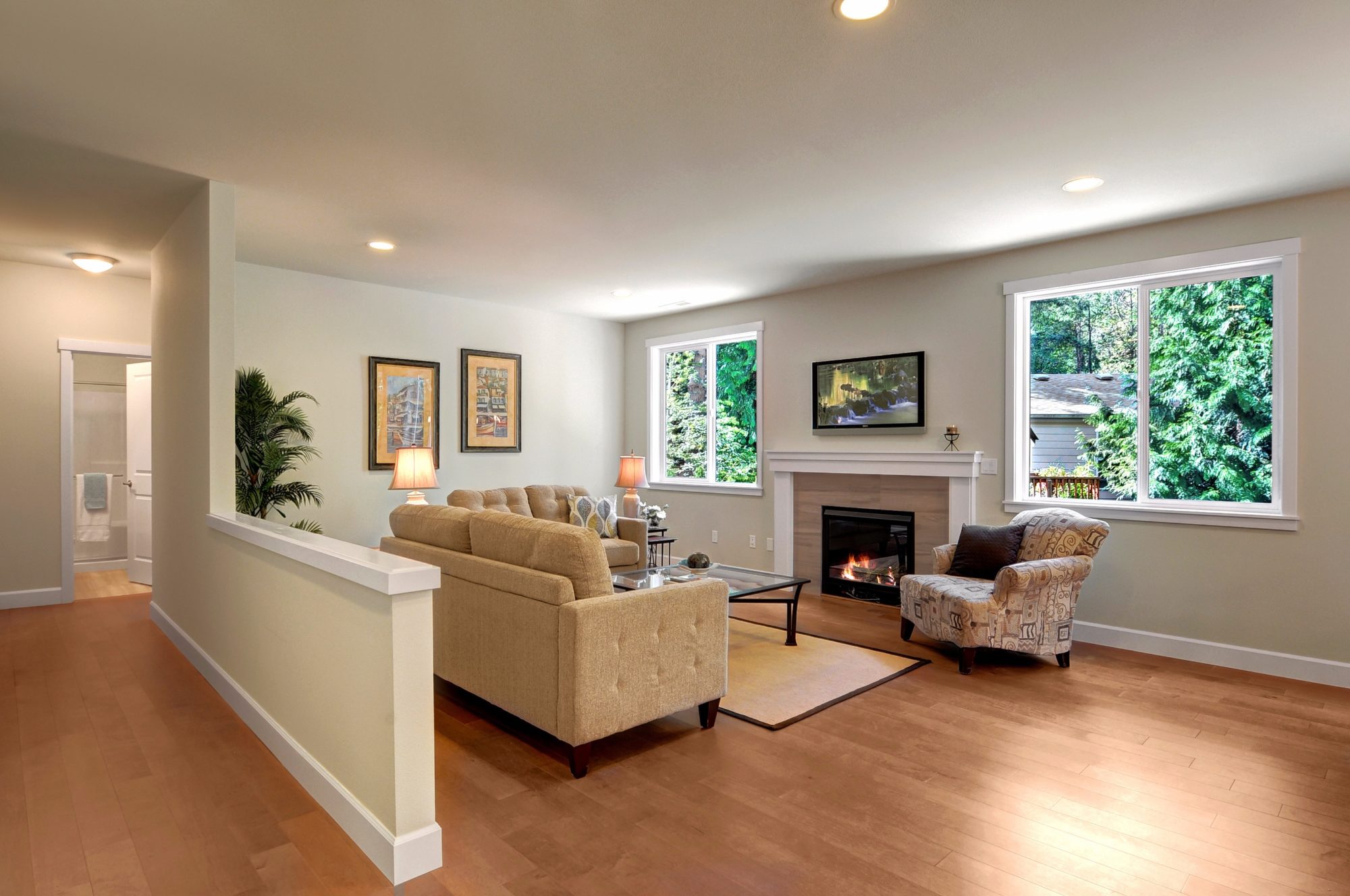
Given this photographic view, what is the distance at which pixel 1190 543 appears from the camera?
4395mm

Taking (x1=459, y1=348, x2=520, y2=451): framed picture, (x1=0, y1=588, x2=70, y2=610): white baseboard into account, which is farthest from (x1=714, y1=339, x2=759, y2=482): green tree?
(x1=0, y1=588, x2=70, y2=610): white baseboard

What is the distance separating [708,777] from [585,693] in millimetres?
554

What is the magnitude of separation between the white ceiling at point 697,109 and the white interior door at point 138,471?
2.48 metres

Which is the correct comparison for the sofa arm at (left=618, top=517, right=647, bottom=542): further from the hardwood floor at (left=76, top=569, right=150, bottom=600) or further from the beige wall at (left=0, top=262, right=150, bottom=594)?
the beige wall at (left=0, top=262, right=150, bottom=594)

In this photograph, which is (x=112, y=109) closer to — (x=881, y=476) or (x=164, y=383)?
(x=164, y=383)

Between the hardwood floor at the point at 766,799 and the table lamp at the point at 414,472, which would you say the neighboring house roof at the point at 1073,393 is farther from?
the table lamp at the point at 414,472

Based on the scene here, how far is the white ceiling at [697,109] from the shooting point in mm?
Answer: 2363

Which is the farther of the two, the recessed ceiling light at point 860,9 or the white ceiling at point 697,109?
the white ceiling at point 697,109

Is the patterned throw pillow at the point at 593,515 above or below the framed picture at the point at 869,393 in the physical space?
below

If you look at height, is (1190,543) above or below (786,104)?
below

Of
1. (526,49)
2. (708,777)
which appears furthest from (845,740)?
(526,49)

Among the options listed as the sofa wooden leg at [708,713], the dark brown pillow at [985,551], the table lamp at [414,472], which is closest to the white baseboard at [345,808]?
the sofa wooden leg at [708,713]

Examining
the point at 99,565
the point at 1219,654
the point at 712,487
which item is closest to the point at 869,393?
the point at 712,487

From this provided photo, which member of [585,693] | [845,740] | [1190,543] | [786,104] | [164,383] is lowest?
[845,740]
